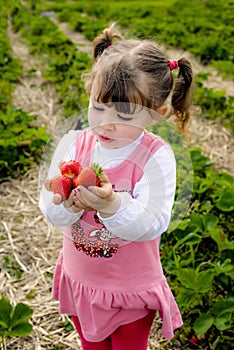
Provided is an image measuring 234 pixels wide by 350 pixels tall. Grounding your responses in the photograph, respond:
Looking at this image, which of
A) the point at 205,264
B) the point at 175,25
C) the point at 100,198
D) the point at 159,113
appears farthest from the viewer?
the point at 175,25

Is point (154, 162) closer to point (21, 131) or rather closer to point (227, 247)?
point (227, 247)

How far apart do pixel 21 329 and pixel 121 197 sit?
1040 mm

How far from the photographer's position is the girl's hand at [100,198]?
1.49 m

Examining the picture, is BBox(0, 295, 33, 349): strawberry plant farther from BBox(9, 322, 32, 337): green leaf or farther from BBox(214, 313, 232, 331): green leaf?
BBox(214, 313, 232, 331): green leaf

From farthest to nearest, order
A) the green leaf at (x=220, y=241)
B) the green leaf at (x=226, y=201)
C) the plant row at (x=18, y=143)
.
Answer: the plant row at (x=18, y=143)
the green leaf at (x=226, y=201)
the green leaf at (x=220, y=241)

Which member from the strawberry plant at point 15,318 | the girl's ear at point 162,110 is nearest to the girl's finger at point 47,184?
the girl's ear at point 162,110

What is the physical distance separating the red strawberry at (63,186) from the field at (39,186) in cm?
24

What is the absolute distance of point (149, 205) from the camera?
5.29 feet

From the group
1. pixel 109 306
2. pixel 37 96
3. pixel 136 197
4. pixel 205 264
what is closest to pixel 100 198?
pixel 136 197

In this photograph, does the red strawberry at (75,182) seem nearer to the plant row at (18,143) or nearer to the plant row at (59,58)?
the plant row at (18,143)

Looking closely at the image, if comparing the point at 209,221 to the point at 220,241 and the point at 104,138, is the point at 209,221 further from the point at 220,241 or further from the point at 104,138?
the point at 104,138

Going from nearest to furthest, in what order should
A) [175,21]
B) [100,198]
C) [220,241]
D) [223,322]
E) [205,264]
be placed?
[100,198] < [223,322] < [220,241] < [205,264] < [175,21]

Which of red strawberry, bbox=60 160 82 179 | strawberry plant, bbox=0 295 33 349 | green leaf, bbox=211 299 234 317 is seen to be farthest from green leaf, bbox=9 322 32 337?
red strawberry, bbox=60 160 82 179

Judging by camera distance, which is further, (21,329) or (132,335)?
(21,329)
